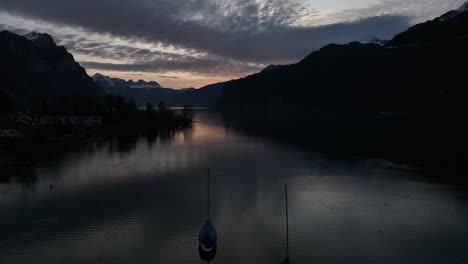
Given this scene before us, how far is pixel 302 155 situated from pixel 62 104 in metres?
91.3

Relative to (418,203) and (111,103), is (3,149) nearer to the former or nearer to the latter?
(418,203)

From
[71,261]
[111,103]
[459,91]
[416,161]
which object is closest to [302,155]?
[416,161]

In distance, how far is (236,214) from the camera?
34469mm

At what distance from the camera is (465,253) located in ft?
85.4

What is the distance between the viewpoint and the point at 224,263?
81.1ft

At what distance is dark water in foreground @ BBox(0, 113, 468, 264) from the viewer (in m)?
26.2

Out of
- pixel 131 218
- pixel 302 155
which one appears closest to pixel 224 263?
pixel 131 218

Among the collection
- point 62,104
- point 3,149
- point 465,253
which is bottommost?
point 465,253

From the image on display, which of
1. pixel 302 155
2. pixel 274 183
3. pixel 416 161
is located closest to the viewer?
pixel 274 183

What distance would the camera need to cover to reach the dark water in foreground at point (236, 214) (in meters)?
26.2

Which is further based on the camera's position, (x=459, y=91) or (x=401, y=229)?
(x=459, y=91)

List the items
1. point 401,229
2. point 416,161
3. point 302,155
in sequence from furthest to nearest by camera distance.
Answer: point 302,155 → point 416,161 → point 401,229

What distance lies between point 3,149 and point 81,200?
33796 mm

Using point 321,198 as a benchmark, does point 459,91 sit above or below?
above
